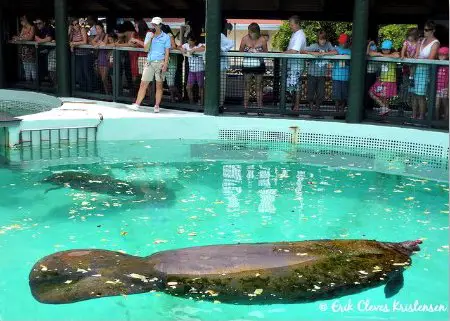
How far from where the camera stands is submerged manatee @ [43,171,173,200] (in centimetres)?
788

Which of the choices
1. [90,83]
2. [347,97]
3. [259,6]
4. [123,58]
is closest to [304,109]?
[347,97]

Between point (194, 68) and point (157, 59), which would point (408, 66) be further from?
point (157, 59)

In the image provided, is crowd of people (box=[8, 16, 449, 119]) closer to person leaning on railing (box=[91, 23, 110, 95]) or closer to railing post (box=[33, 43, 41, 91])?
person leaning on railing (box=[91, 23, 110, 95])

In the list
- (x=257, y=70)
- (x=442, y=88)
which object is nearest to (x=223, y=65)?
(x=257, y=70)

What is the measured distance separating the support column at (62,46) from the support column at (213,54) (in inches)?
137

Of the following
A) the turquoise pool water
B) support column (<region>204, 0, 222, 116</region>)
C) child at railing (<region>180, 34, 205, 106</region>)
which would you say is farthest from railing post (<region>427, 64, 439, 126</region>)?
child at railing (<region>180, 34, 205, 106</region>)

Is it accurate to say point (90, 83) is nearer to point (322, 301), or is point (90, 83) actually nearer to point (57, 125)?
point (57, 125)

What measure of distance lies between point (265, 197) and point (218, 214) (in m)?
1.00

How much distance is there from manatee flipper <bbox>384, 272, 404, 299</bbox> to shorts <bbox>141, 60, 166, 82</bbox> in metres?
7.30

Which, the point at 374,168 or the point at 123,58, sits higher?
the point at 123,58

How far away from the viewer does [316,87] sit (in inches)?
437

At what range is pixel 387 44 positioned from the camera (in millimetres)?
11578

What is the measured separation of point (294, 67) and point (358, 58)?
1127 millimetres

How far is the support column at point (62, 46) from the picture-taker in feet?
42.9
